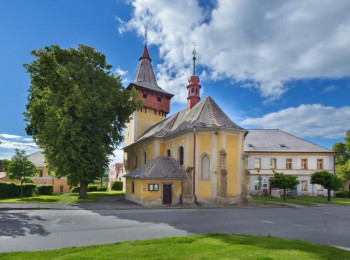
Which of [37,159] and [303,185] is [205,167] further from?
[37,159]

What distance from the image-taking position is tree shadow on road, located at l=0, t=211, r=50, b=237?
10555 mm

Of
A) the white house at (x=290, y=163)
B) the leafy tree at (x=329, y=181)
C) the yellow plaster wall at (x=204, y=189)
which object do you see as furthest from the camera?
the white house at (x=290, y=163)

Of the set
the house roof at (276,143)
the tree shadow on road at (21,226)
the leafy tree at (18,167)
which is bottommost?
the tree shadow on road at (21,226)

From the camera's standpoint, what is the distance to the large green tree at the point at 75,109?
22234 millimetres

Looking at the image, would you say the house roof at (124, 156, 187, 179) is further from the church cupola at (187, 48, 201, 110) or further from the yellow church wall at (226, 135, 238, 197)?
the church cupola at (187, 48, 201, 110)

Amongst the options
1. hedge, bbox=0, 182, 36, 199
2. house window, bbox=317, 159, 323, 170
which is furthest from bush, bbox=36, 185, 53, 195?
house window, bbox=317, 159, 323, 170

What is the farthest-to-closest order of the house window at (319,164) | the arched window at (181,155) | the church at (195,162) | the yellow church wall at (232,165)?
the house window at (319,164) < the arched window at (181,155) < the yellow church wall at (232,165) < the church at (195,162)

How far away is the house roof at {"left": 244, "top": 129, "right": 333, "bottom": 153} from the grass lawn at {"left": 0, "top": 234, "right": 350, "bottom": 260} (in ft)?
94.3

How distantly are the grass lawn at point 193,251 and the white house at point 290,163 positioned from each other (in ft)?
91.9

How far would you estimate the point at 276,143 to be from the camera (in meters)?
37.0

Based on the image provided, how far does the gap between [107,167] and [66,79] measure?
9548mm

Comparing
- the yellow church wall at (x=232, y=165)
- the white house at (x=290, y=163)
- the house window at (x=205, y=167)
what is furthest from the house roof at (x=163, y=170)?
the white house at (x=290, y=163)

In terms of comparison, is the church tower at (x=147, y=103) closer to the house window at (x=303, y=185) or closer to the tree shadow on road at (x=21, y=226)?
the house window at (x=303, y=185)

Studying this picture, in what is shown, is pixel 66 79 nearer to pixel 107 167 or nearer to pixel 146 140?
pixel 107 167
